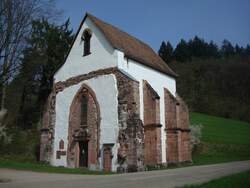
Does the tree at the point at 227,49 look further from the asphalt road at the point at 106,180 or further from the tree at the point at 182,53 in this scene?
the asphalt road at the point at 106,180

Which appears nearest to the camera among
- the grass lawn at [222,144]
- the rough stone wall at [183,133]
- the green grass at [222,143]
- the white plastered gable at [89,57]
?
the white plastered gable at [89,57]

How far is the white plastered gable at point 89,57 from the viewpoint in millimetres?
22906

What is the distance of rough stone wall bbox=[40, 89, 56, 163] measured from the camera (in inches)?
979

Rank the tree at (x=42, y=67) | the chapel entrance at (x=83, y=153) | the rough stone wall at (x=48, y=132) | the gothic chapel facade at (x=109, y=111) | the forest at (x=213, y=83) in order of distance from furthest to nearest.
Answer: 1. the forest at (x=213, y=83)
2. the tree at (x=42, y=67)
3. the rough stone wall at (x=48, y=132)
4. the chapel entrance at (x=83, y=153)
5. the gothic chapel facade at (x=109, y=111)

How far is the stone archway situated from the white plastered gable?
6.07ft

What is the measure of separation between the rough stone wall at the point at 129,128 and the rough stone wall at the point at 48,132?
7226 mm

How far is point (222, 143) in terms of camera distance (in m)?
33.8

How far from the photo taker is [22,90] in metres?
36.7

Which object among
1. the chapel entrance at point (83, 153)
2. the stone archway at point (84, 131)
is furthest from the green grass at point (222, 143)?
the chapel entrance at point (83, 153)

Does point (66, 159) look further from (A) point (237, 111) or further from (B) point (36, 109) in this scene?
(A) point (237, 111)

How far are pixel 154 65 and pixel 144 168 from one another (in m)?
9.77

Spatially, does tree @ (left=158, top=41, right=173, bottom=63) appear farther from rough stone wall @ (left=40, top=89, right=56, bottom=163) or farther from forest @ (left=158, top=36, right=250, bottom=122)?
rough stone wall @ (left=40, top=89, right=56, bottom=163)

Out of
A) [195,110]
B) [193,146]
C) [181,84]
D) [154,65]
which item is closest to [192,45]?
[181,84]

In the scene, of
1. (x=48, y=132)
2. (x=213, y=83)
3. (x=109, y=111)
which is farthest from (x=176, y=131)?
(x=213, y=83)
